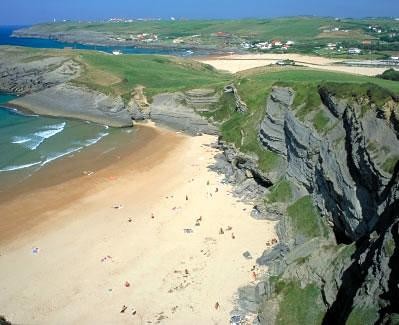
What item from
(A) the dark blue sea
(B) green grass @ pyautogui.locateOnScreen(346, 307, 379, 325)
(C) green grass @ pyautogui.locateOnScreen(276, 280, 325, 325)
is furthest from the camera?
(A) the dark blue sea

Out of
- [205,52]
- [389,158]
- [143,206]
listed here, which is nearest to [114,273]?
[143,206]

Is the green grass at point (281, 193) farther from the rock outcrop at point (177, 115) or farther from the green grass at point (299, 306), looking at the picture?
the rock outcrop at point (177, 115)

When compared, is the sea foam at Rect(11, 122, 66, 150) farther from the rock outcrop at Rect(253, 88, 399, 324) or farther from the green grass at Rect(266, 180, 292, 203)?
the rock outcrop at Rect(253, 88, 399, 324)

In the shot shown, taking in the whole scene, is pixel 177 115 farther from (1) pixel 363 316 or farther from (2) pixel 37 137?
(1) pixel 363 316

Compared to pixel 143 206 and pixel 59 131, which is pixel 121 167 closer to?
pixel 143 206

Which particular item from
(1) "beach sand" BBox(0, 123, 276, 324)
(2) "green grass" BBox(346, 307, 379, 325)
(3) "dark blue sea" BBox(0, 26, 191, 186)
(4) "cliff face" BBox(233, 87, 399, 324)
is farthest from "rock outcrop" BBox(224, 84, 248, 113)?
(2) "green grass" BBox(346, 307, 379, 325)

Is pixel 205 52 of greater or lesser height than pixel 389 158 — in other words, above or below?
below
